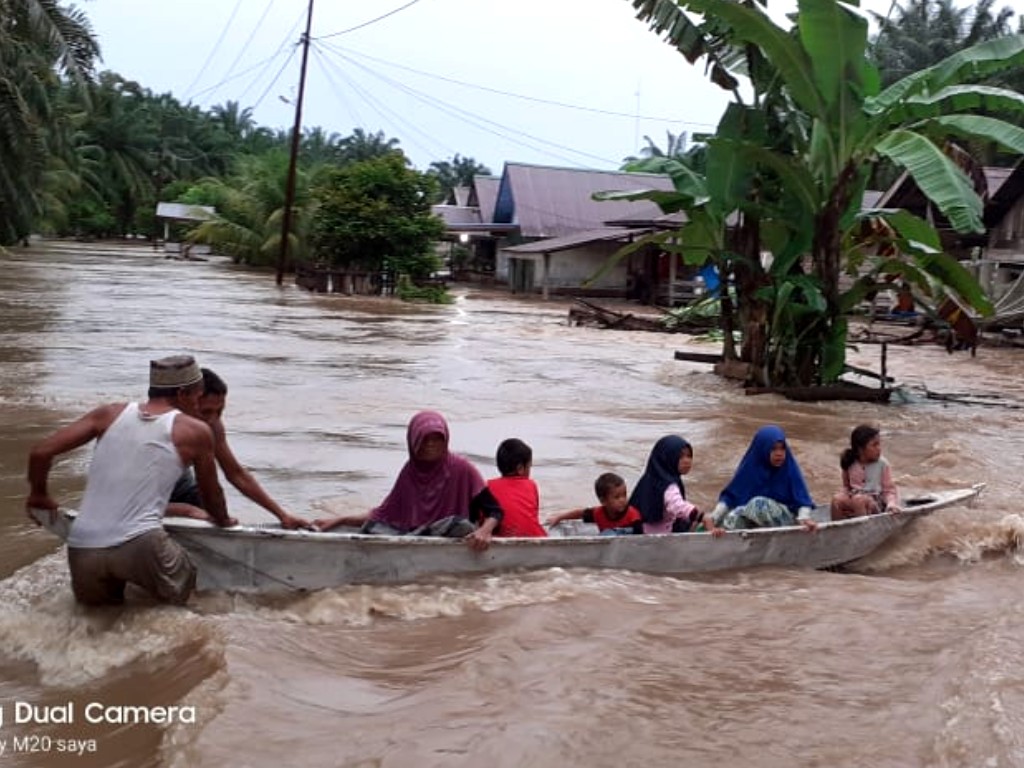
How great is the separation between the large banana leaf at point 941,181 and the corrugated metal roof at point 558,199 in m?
29.6

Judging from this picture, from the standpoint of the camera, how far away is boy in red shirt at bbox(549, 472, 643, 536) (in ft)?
20.0

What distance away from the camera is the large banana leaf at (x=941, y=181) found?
10344 millimetres

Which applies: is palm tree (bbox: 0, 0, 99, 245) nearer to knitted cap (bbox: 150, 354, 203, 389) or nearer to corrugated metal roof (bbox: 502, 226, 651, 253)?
corrugated metal roof (bbox: 502, 226, 651, 253)

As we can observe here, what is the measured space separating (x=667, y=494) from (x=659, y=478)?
0.11m

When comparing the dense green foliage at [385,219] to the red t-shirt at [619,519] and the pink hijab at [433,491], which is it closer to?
the red t-shirt at [619,519]

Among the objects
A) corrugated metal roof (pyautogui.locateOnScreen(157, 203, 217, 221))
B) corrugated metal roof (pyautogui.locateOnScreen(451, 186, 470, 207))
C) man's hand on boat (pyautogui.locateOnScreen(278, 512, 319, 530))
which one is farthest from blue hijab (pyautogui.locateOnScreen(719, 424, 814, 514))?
corrugated metal roof (pyautogui.locateOnScreen(451, 186, 470, 207))

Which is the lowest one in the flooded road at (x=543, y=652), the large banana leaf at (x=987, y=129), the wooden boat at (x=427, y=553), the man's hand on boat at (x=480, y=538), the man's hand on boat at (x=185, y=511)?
the flooded road at (x=543, y=652)

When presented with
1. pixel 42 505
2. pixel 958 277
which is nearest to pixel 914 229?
pixel 958 277

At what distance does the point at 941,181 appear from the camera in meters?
10.6

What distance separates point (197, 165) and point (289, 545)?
74225 millimetres

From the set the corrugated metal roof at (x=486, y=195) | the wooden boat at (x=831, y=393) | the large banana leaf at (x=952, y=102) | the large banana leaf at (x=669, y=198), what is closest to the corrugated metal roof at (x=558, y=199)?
the corrugated metal roof at (x=486, y=195)

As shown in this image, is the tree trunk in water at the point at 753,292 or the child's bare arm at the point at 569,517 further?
the tree trunk in water at the point at 753,292

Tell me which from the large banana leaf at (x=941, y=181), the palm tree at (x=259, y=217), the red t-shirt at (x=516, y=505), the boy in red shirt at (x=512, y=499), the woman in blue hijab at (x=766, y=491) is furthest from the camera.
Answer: the palm tree at (x=259, y=217)

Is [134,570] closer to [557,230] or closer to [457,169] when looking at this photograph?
[557,230]
